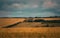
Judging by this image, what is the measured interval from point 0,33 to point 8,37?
382mm

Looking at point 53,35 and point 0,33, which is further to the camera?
point 0,33

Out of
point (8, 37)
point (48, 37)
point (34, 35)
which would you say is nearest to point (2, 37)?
point (8, 37)

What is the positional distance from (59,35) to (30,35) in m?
0.69

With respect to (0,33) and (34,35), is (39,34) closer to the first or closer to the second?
(34,35)

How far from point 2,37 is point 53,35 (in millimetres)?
1210

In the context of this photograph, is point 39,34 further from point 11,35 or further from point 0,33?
point 0,33

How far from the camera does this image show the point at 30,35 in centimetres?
427

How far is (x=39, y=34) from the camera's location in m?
4.28

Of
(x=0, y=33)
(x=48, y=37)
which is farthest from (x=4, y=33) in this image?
(x=48, y=37)

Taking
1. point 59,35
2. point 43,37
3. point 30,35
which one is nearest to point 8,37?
point 30,35

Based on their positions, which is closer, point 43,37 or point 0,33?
point 43,37

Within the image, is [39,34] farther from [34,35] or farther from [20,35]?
[20,35]

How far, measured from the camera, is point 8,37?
4.22 metres

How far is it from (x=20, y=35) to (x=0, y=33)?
56cm
